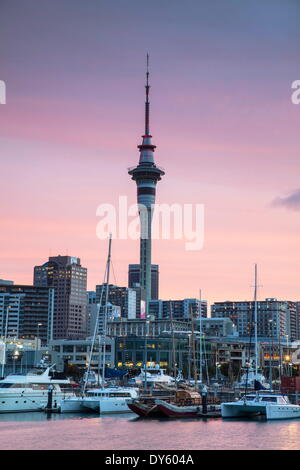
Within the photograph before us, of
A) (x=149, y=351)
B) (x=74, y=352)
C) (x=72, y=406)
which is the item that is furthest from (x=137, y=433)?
(x=74, y=352)

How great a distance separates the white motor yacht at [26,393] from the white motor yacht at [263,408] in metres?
19.5

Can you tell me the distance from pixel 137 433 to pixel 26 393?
20599 mm

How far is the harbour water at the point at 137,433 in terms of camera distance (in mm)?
47438

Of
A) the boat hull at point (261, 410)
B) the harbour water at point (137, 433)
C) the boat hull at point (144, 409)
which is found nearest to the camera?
the harbour water at point (137, 433)

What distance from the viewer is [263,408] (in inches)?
2458

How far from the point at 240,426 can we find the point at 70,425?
1486cm

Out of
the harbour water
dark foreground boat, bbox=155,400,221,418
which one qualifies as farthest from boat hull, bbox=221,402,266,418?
dark foreground boat, bbox=155,400,221,418

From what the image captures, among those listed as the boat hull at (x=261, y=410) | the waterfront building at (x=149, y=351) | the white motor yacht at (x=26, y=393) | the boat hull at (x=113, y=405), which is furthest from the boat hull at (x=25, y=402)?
the waterfront building at (x=149, y=351)

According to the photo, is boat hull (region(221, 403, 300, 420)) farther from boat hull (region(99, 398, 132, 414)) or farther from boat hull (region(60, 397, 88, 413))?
boat hull (region(60, 397, 88, 413))

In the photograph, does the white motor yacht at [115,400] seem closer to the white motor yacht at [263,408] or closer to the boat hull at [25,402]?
the boat hull at [25,402]

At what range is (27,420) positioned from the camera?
6306cm

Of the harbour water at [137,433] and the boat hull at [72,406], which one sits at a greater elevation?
the boat hull at [72,406]
